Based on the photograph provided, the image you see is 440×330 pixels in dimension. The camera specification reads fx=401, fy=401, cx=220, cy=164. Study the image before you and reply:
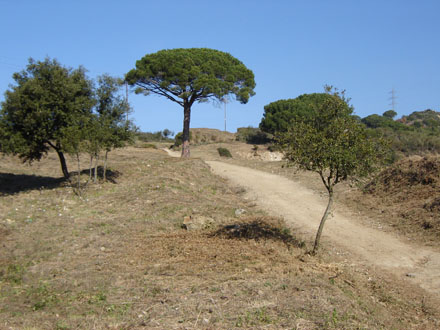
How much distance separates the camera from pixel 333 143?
32.7 ft

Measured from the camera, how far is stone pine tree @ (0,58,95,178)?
59.0ft

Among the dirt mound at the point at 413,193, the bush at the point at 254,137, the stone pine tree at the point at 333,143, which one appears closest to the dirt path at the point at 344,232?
the dirt mound at the point at 413,193

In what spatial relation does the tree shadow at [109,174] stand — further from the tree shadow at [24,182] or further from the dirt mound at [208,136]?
the dirt mound at [208,136]

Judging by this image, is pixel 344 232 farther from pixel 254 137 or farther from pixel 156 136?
pixel 156 136

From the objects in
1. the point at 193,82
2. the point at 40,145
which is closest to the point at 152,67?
the point at 193,82

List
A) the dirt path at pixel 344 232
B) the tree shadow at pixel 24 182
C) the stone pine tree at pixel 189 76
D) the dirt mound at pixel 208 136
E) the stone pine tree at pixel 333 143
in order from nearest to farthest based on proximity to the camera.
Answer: the stone pine tree at pixel 333 143
the dirt path at pixel 344 232
the tree shadow at pixel 24 182
the stone pine tree at pixel 189 76
the dirt mound at pixel 208 136

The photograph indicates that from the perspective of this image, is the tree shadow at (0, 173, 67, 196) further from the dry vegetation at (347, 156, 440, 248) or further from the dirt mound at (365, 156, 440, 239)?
the dirt mound at (365, 156, 440, 239)

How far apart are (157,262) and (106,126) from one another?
434 inches

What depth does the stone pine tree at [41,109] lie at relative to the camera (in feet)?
59.0

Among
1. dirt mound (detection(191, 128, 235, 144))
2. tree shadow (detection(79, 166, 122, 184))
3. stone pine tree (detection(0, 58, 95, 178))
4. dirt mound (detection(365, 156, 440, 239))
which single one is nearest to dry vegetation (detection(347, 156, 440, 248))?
dirt mound (detection(365, 156, 440, 239))

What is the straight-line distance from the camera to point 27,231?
518 inches

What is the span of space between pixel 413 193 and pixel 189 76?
1898 centimetres

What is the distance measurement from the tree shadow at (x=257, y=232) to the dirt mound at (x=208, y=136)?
41.8 metres

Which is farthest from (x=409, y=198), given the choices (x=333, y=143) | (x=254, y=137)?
(x=254, y=137)
